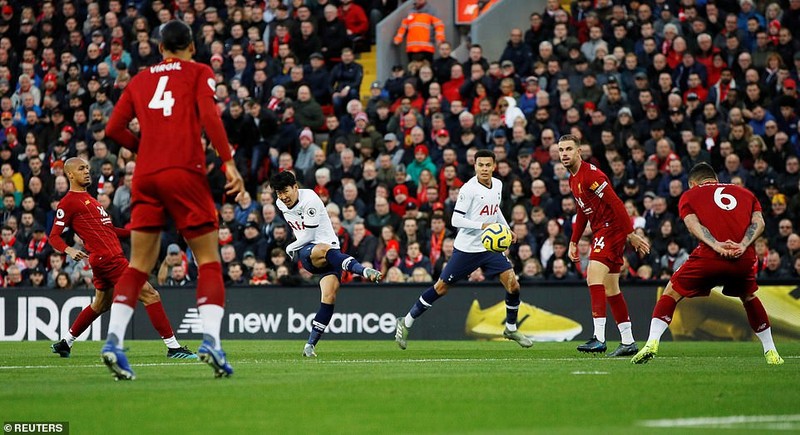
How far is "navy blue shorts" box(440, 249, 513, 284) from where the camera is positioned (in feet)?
56.4

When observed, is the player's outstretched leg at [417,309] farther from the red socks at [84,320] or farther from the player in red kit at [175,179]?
the player in red kit at [175,179]

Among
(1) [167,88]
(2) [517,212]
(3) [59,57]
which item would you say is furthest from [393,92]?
(1) [167,88]

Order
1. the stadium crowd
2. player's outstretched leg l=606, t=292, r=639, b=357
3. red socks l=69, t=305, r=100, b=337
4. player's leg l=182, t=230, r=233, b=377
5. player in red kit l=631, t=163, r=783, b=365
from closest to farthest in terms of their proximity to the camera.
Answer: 1. player's leg l=182, t=230, r=233, b=377
2. player in red kit l=631, t=163, r=783, b=365
3. player's outstretched leg l=606, t=292, r=639, b=357
4. red socks l=69, t=305, r=100, b=337
5. the stadium crowd

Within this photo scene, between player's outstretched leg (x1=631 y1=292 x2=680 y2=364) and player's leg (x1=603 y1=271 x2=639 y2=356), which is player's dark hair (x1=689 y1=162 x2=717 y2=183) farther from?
player's leg (x1=603 y1=271 x2=639 y2=356)

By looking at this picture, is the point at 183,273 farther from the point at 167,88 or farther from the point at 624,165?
the point at 167,88

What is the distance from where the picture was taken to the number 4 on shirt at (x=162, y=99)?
33.1ft

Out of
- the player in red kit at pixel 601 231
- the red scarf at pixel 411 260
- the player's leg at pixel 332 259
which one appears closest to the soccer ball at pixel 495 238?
the player in red kit at pixel 601 231

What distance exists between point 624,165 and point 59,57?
14.4m

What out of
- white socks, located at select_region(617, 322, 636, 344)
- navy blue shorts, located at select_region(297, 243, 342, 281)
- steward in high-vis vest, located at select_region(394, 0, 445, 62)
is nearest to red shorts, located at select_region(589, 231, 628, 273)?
white socks, located at select_region(617, 322, 636, 344)

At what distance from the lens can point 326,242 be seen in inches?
619

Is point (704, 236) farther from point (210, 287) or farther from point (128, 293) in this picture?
point (128, 293)

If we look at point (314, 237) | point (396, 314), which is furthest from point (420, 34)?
point (314, 237)

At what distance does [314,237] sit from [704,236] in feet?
17.1

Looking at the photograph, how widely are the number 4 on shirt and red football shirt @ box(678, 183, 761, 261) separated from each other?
17.6 feet
